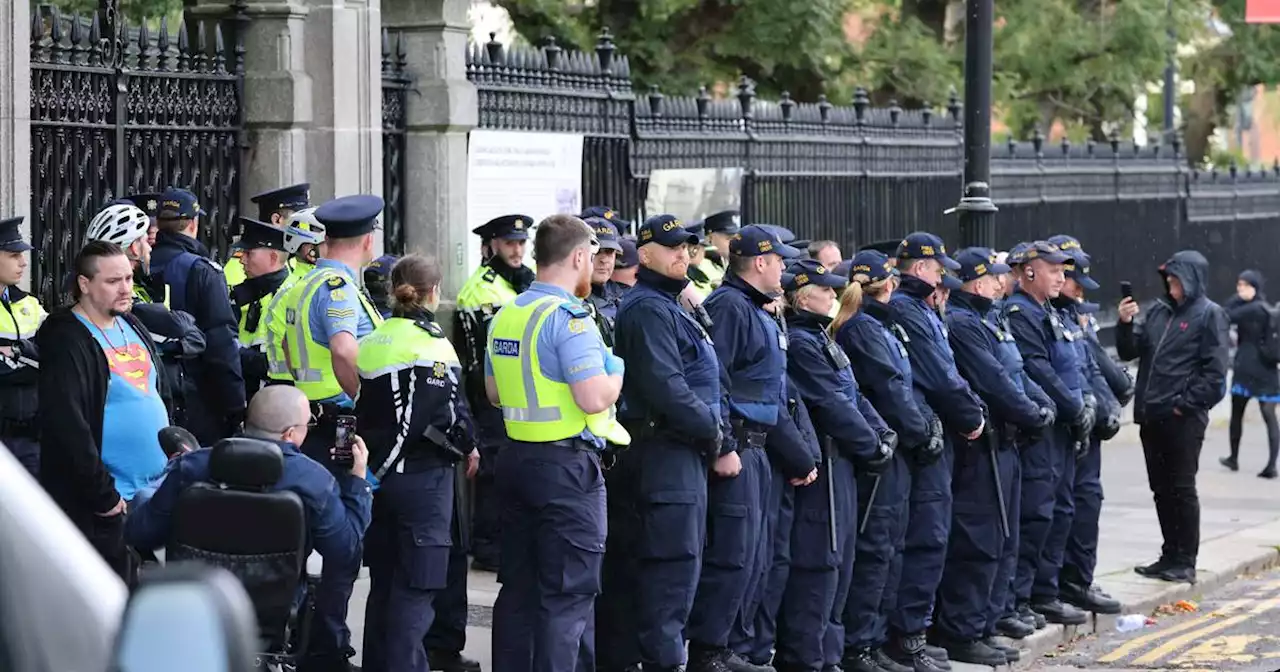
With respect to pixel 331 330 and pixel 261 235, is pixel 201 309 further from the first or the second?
pixel 331 330

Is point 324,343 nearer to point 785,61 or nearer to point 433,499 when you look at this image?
point 433,499

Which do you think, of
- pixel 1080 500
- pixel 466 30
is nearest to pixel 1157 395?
pixel 1080 500

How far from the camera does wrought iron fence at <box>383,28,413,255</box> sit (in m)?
11.7

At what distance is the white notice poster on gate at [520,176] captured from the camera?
12.0m

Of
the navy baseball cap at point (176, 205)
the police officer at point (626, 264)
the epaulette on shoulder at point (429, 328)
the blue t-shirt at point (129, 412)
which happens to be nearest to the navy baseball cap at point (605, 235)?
the police officer at point (626, 264)

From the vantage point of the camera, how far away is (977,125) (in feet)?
42.5

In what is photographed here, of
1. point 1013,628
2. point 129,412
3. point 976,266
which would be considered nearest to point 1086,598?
point 1013,628

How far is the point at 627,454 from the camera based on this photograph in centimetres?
856

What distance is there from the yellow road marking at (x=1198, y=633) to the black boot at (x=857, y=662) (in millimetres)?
1606

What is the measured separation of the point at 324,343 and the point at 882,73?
16776 millimetres

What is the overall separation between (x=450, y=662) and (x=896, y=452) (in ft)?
7.31

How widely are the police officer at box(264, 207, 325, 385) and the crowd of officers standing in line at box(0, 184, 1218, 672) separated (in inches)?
0.5

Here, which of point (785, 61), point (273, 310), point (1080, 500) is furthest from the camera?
point (785, 61)

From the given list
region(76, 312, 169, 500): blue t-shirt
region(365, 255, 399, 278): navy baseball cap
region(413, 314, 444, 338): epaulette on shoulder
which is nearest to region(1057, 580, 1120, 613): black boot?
region(365, 255, 399, 278): navy baseball cap
